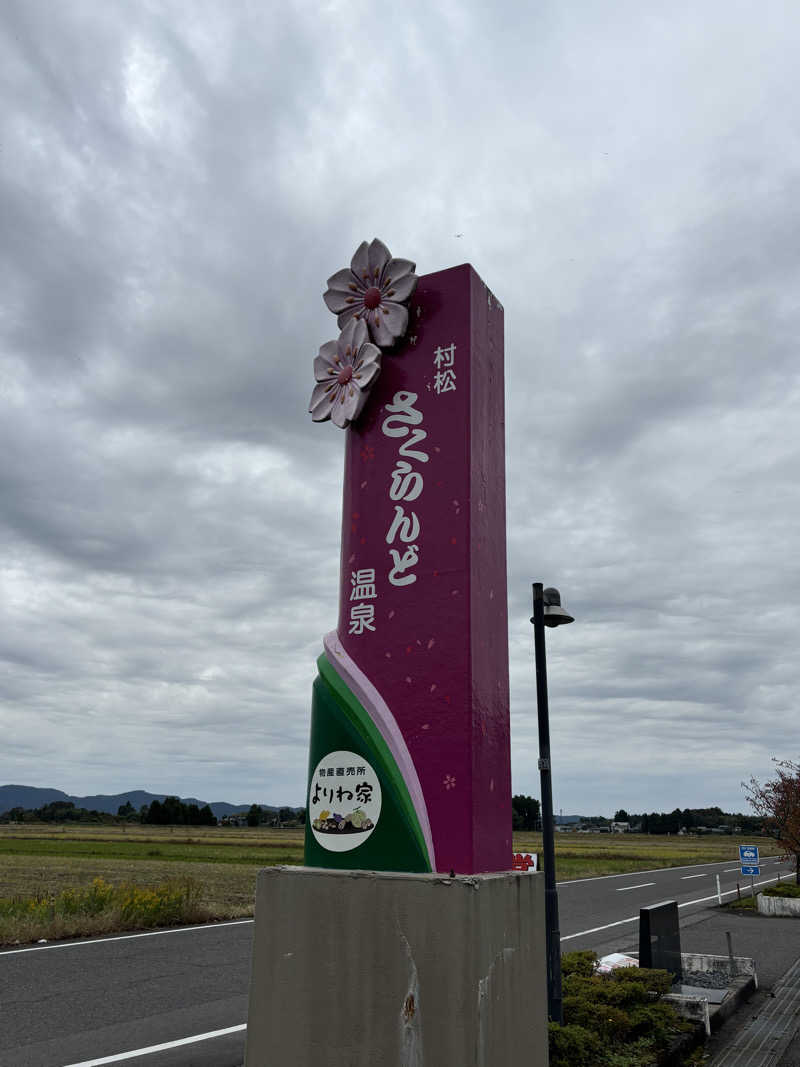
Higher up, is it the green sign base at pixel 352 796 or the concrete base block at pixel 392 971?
the green sign base at pixel 352 796

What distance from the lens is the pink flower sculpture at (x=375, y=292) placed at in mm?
5609

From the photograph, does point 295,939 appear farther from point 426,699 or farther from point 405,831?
point 426,699

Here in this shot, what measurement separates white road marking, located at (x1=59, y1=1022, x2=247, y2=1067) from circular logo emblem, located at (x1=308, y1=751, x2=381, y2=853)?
4019 millimetres

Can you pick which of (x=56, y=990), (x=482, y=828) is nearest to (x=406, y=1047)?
(x=482, y=828)

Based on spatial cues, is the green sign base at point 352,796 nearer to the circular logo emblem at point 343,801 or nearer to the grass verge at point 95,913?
the circular logo emblem at point 343,801

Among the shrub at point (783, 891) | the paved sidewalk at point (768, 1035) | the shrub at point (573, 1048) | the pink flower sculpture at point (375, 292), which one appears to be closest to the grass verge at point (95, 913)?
the shrub at point (573, 1048)

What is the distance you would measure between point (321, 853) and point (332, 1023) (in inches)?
36.0

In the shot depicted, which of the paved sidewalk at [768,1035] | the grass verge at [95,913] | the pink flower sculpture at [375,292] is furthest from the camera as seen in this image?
the grass verge at [95,913]

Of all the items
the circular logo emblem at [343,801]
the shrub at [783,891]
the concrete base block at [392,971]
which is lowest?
the shrub at [783,891]

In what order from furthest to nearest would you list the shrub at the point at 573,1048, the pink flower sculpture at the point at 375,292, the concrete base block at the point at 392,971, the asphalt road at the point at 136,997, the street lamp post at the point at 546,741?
the street lamp post at the point at 546,741, the asphalt road at the point at 136,997, the shrub at the point at 573,1048, the pink flower sculpture at the point at 375,292, the concrete base block at the point at 392,971

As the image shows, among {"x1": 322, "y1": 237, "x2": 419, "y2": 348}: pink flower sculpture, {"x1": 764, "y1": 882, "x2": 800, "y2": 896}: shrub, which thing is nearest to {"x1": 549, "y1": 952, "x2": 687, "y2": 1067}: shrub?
{"x1": 322, "y1": 237, "x2": 419, "y2": 348}: pink flower sculpture

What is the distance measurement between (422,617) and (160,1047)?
18.4ft

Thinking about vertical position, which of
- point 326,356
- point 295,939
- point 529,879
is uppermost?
point 326,356

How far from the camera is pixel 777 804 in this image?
80.9ft
